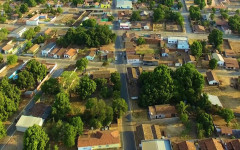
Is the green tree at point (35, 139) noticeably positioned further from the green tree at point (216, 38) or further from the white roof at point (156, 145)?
the green tree at point (216, 38)

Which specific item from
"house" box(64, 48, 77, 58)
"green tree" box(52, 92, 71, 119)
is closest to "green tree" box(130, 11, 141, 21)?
"house" box(64, 48, 77, 58)

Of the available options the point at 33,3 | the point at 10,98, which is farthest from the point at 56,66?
the point at 33,3

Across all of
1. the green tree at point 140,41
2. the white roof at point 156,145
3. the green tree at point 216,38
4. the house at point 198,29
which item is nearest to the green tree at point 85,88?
the white roof at point 156,145

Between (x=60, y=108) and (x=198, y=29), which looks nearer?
(x=60, y=108)

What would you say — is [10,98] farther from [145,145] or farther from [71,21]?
[71,21]

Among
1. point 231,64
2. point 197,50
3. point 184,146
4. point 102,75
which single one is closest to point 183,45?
point 197,50

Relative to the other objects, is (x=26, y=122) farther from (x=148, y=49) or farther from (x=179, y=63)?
(x=148, y=49)

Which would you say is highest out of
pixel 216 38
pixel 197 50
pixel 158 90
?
pixel 216 38
